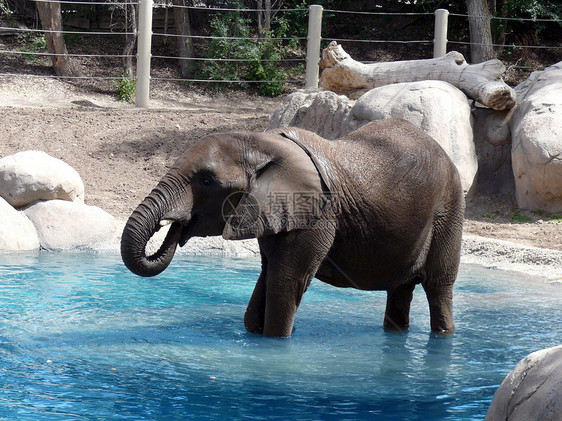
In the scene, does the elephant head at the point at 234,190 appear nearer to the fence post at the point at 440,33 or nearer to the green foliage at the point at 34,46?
the fence post at the point at 440,33

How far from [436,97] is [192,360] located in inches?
266

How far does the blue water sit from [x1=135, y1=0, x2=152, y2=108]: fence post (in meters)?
7.06

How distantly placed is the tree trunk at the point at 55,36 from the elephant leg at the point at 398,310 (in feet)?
40.5

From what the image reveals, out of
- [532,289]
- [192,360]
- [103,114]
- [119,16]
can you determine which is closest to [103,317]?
[192,360]

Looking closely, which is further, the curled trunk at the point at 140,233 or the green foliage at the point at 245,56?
the green foliage at the point at 245,56

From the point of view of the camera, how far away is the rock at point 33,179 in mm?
9352

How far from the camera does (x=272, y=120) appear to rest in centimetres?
1272

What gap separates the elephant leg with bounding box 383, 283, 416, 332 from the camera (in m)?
6.34

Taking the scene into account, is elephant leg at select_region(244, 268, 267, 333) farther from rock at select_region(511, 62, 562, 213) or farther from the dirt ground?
rock at select_region(511, 62, 562, 213)

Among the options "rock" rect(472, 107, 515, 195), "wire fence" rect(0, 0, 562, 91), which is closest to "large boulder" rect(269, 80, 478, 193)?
"rock" rect(472, 107, 515, 195)

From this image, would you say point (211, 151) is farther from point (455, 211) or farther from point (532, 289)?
point (532, 289)

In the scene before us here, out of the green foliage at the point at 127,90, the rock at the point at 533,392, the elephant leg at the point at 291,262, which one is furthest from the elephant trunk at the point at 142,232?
the green foliage at the point at 127,90

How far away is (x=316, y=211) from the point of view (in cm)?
542

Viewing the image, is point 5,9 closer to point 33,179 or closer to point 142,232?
point 33,179
